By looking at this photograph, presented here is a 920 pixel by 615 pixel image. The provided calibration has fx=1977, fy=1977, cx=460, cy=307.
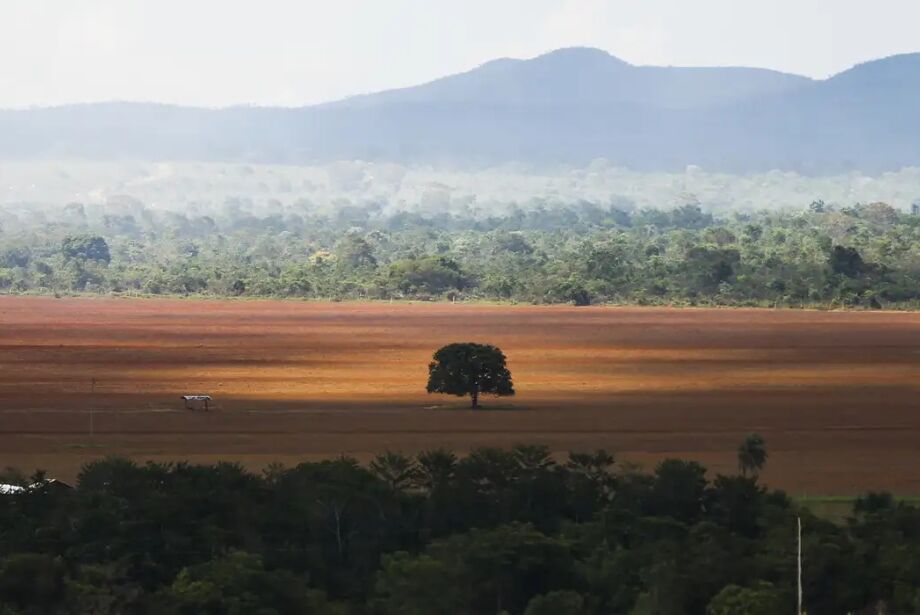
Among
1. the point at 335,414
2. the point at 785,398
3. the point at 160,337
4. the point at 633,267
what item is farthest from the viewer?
the point at 633,267

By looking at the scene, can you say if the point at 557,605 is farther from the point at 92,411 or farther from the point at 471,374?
the point at 471,374

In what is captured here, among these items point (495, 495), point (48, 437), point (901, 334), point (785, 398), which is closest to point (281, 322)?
point (901, 334)

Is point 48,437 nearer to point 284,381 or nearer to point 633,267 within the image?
point 284,381

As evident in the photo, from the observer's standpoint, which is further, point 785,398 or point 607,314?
point 607,314

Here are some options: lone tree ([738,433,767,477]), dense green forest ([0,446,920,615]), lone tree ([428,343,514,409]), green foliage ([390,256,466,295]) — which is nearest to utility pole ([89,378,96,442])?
lone tree ([428,343,514,409])

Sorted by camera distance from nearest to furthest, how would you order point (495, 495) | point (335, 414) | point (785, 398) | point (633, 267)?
point (495, 495)
point (335, 414)
point (785, 398)
point (633, 267)

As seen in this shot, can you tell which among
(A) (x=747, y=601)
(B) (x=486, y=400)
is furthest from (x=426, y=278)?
(A) (x=747, y=601)
